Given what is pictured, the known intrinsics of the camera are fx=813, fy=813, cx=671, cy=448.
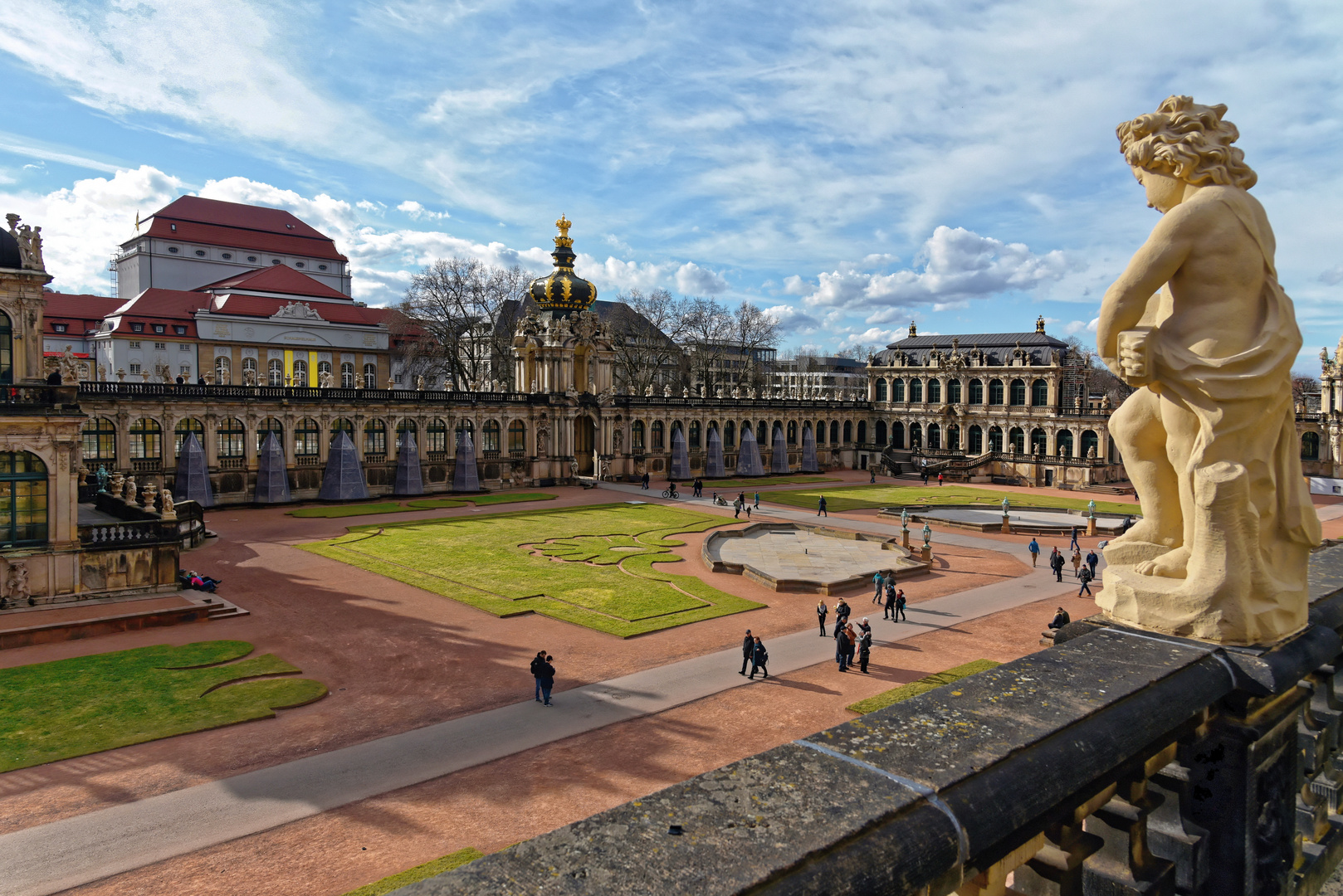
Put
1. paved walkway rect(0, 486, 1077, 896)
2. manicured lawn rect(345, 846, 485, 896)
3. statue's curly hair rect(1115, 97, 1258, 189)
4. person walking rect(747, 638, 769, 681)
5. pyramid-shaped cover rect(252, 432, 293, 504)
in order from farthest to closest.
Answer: pyramid-shaped cover rect(252, 432, 293, 504)
person walking rect(747, 638, 769, 681)
paved walkway rect(0, 486, 1077, 896)
manicured lawn rect(345, 846, 485, 896)
statue's curly hair rect(1115, 97, 1258, 189)

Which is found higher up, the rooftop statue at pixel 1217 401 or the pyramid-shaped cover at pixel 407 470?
the rooftop statue at pixel 1217 401

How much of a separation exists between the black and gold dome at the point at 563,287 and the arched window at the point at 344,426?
74.8 feet

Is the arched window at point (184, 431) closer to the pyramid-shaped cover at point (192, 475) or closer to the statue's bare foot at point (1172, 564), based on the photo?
the pyramid-shaped cover at point (192, 475)

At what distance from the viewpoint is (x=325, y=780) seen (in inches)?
634

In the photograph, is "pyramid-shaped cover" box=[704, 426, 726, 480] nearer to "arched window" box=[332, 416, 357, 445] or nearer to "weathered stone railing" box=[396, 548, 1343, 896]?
"arched window" box=[332, 416, 357, 445]

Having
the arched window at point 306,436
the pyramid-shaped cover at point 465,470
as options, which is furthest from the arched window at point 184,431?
the pyramid-shaped cover at point 465,470

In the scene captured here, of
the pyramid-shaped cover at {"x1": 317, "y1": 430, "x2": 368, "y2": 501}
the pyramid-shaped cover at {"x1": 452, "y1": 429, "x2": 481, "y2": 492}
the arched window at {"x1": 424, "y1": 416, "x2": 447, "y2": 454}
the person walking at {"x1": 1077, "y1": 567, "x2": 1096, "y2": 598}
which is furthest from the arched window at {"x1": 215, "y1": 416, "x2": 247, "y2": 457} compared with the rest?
the person walking at {"x1": 1077, "y1": 567, "x2": 1096, "y2": 598}

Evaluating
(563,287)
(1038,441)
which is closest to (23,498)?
(563,287)

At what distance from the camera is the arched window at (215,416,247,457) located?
53.9m

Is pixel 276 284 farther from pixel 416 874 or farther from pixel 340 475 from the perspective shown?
pixel 416 874

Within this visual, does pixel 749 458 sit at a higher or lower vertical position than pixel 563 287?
lower

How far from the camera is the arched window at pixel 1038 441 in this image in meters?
85.6

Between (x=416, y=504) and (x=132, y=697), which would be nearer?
(x=132, y=697)

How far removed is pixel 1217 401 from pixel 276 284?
332 feet
